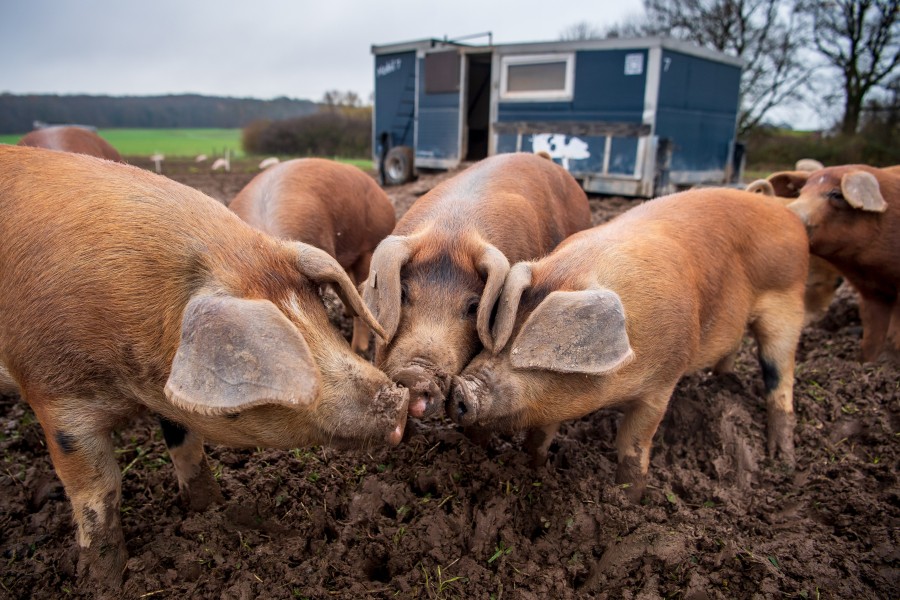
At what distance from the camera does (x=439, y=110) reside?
1514 centimetres

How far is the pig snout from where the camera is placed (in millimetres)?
2912

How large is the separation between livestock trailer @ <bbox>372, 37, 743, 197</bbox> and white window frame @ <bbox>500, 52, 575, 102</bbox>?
0.07 ft

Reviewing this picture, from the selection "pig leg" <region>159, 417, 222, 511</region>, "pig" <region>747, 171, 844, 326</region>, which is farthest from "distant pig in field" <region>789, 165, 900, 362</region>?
"pig leg" <region>159, 417, 222, 511</region>

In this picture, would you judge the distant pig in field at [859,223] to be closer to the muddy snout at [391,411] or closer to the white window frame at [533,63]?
the muddy snout at [391,411]

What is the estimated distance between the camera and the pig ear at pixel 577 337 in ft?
8.99

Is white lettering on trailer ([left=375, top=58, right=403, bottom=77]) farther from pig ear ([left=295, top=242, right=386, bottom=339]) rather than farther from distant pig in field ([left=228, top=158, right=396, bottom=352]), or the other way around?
pig ear ([left=295, top=242, right=386, bottom=339])

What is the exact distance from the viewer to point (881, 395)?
4.69 metres

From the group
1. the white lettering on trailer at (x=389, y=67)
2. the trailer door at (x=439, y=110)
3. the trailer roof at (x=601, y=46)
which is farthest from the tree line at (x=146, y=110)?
the trailer roof at (x=601, y=46)

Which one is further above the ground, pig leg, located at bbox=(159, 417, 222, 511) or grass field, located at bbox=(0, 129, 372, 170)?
grass field, located at bbox=(0, 129, 372, 170)

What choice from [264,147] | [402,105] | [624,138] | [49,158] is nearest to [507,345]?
[49,158]

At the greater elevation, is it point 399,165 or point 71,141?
point 71,141

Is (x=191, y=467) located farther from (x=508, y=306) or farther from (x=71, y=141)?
(x=71, y=141)

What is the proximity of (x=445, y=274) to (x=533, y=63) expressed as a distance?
35.8 feet

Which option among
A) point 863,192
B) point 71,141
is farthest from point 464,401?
point 71,141
